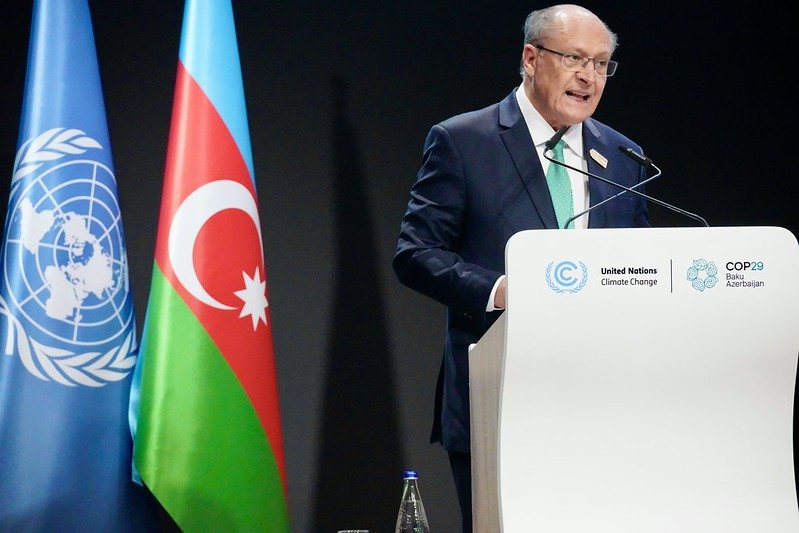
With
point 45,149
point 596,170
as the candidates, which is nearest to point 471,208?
point 596,170

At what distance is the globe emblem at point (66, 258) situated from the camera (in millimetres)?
2787

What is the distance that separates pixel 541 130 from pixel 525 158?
0.15 metres

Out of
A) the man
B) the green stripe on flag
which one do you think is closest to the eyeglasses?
the man

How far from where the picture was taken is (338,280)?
12.2 feet

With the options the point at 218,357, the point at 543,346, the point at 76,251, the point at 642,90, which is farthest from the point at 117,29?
the point at 543,346

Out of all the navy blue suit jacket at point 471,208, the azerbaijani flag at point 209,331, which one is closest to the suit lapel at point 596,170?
the navy blue suit jacket at point 471,208

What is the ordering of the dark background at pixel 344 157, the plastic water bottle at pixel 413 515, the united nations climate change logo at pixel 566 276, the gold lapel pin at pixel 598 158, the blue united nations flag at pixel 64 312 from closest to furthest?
the united nations climate change logo at pixel 566 276 → the gold lapel pin at pixel 598 158 → the blue united nations flag at pixel 64 312 → the plastic water bottle at pixel 413 515 → the dark background at pixel 344 157

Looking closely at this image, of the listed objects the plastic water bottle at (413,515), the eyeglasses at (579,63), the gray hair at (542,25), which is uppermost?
the gray hair at (542,25)

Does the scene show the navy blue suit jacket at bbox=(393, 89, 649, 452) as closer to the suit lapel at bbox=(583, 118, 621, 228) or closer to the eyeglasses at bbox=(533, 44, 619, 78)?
the suit lapel at bbox=(583, 118, 621, 228)

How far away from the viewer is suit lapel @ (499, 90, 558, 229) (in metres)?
2.27

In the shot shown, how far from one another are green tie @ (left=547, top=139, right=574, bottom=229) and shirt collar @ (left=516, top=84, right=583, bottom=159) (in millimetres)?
110

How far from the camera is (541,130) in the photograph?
8.13 feet

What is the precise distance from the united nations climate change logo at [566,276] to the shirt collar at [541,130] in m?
1.02

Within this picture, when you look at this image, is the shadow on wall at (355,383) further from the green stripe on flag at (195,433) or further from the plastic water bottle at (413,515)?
the green stripe on flag at (195,433)
